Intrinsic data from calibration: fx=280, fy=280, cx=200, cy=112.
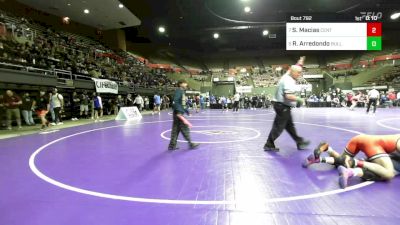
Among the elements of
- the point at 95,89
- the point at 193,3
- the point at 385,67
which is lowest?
the point at 95,89

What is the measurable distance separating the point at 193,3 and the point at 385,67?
29667 mm

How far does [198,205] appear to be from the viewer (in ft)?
9.69

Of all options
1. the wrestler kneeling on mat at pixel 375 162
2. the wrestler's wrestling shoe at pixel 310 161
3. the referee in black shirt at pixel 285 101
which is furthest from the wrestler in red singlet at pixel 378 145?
the referee in black shirt at pixel 285 101

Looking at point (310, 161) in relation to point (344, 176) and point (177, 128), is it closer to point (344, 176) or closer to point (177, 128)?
point (344, 176)

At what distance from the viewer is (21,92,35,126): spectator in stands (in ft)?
41.7

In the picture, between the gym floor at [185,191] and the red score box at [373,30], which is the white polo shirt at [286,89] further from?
the red score box at [373,30]

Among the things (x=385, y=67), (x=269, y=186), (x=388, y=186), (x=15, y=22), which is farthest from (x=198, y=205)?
(x=385, y=67)

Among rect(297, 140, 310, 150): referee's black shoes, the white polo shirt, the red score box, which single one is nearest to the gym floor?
rect(297, 140, 310, 150): referee's black shoes

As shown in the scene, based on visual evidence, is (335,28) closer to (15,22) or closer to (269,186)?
(269,186)

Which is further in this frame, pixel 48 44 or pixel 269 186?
pixel 48 44

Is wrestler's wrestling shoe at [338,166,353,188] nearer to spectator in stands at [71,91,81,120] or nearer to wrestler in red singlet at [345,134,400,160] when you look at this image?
wrestler in red singlet at [345,134,400,160]
